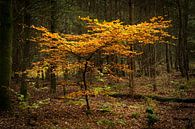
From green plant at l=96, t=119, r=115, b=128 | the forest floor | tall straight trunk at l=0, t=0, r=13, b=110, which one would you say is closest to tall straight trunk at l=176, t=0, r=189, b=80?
the forest floor

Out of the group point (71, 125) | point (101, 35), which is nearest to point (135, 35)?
point (101, 35)

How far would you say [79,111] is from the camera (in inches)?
543

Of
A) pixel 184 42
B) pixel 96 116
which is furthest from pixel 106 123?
pixel 184 42

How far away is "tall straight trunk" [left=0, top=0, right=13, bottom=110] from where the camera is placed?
11.7m

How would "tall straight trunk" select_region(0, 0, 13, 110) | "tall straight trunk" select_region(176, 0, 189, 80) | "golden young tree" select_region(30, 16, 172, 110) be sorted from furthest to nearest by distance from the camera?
"tall straight trunk" select_region(176, 0, 189, 80) → "tall straight trunk" select_region(0, 0, 13, 110) → "golden young tree" select_region(30, 16, 172, 110)

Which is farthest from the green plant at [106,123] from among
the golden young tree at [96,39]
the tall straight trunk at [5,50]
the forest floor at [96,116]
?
the tall straight trunk at [5,50]

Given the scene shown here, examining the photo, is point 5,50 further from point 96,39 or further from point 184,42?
point 184,42

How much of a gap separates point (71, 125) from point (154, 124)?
420 cm

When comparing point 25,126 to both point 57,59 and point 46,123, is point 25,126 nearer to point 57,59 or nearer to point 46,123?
point 46,123

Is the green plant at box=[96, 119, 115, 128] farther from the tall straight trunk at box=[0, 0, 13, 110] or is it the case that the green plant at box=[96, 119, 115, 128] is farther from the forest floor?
the tall straight trunk at box=[0, 0, 13, 110]

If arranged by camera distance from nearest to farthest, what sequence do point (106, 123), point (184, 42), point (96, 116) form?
1. point (106, 123)
2. point (96, 116)
3. point (184, 42)

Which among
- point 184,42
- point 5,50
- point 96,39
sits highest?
point 96,39

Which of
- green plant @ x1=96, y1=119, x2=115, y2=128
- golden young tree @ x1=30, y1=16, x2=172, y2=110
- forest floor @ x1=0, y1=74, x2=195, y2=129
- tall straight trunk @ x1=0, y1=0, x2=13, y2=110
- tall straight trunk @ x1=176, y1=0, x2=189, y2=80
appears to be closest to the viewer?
forest floor @ x1=0, y1=74, x2=195, y2=129

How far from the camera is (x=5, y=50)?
11.7 meters
